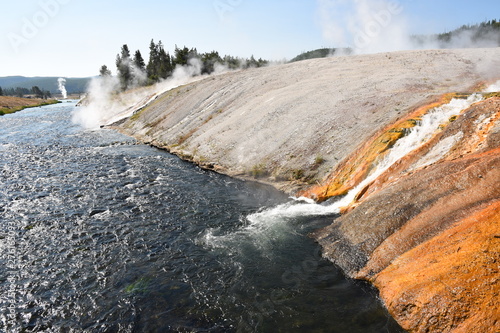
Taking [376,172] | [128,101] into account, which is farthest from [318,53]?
[376,172]

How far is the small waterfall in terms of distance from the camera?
14.9 metres

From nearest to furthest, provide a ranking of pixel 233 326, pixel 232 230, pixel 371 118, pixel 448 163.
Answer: pixel 233 326 → pixel 448 163 → pixel 232 230 → pixel 371 118

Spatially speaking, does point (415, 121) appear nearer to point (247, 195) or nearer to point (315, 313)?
point (247, 195)

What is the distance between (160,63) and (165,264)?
8955 centimetres

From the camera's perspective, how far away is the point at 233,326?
26.9 ft

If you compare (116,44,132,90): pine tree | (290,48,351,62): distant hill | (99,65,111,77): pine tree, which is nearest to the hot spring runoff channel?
(116,44,132,90): pine tree

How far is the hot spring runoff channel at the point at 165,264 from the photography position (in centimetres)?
845

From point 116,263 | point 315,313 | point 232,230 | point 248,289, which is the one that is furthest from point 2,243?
point 315,313

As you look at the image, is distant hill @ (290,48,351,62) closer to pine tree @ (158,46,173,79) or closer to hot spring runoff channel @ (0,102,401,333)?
pine tree @ (158,46,173,79)

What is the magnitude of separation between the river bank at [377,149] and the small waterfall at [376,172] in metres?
0.33

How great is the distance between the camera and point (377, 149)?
16.3m

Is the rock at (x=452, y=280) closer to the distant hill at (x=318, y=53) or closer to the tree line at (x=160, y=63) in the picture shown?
the tree line at (x=160, y=63)

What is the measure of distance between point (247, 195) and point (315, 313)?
9.96 metres

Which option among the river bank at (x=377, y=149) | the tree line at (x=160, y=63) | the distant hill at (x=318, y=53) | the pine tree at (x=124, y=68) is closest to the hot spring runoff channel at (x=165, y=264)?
the river bank at (x=377, y=149)
